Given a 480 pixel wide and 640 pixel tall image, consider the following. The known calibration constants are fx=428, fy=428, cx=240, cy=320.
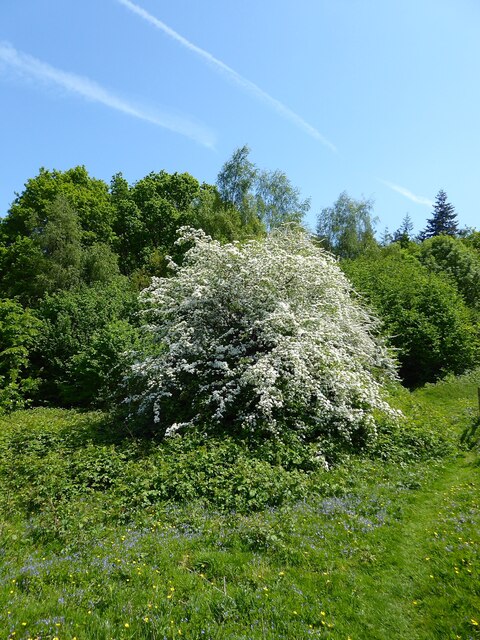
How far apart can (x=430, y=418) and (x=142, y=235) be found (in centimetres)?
3175

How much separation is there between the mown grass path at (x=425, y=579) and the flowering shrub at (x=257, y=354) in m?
3.15

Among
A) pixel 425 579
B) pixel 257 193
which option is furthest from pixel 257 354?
pixel 257 193

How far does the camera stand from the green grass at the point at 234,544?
4.28 metres

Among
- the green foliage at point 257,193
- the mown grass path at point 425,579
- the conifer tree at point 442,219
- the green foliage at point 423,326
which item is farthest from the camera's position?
the conifer tree at point 442,219

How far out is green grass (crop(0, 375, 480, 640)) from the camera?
14.1 ft

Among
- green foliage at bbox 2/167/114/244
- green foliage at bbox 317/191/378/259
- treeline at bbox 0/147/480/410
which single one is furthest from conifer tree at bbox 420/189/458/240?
green foliage at bbox 2/167/114/244

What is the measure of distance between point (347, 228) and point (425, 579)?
33.6 metres

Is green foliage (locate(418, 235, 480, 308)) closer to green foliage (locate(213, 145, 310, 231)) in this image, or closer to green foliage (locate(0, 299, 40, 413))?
green foliage (locate(213, 145, 310, 231))

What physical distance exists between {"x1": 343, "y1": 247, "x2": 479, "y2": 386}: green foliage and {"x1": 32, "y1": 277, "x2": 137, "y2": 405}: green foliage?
455 inches

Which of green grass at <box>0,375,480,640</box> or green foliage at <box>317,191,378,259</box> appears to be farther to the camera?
green foliage at <box>317,191,378,259</box>

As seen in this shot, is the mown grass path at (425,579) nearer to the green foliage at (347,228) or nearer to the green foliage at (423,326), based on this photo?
the green foliage at (423,326)

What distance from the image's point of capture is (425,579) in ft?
16.6

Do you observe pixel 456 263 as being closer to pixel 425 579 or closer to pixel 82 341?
pixel 82 341

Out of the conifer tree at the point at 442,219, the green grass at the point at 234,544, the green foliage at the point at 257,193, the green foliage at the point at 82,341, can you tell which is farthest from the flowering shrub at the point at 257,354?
the conifer tree at the point at 442,219
